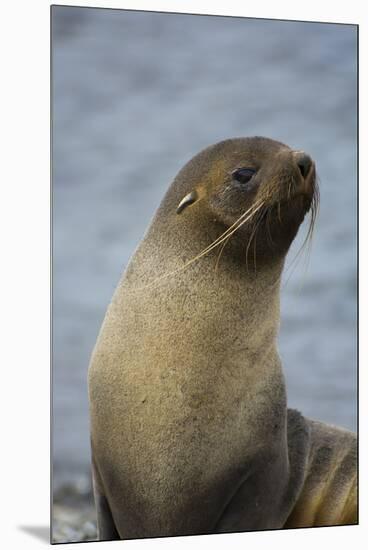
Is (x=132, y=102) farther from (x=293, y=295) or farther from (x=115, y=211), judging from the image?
(x=293, y=295)

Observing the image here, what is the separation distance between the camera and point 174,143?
494 centimetres

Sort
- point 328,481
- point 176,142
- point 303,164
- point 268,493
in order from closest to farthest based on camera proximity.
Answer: point 303,164 → point 268,493 → point 176,142 → point 328,481

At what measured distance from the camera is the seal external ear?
465 cm

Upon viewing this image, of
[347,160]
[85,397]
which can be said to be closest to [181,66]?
[347,160]

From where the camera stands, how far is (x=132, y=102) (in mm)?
4891

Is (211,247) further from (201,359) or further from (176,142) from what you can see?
(176,142)

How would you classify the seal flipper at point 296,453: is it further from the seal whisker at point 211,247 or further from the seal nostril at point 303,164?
the seal nostril at point 303,164

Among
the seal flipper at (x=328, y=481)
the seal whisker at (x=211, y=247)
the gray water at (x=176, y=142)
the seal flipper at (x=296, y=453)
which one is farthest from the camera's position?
the seal flipper at (x=328, y=481)

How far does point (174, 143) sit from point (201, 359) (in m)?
1.07

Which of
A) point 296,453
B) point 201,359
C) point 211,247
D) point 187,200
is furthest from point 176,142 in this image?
point 296,453

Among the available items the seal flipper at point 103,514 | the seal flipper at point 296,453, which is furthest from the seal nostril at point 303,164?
the seal flipper at point 103,514

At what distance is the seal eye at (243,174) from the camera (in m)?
4.59

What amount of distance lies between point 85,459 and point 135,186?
1288 millimetres

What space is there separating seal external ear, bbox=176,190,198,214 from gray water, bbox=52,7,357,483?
0.66 ft
